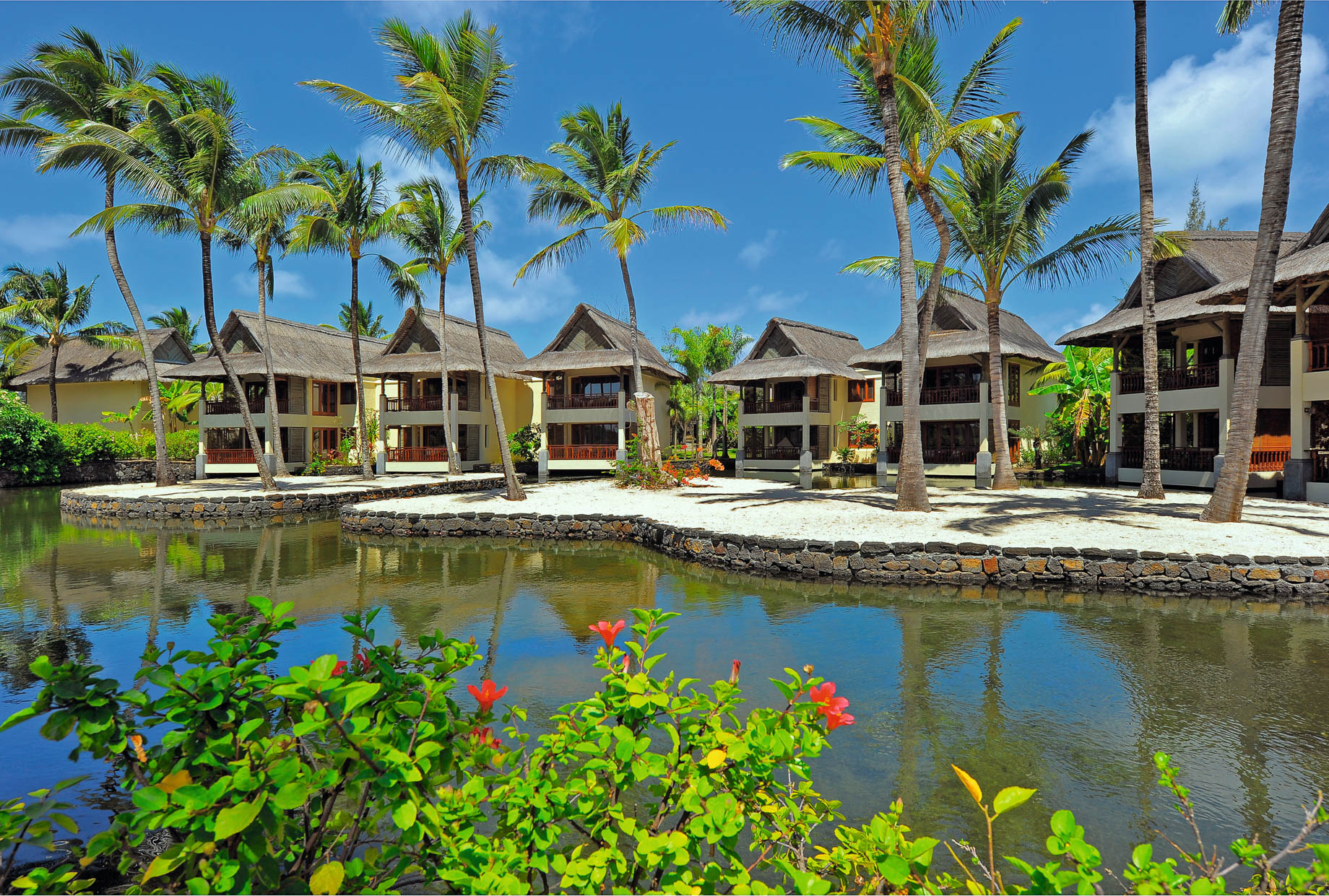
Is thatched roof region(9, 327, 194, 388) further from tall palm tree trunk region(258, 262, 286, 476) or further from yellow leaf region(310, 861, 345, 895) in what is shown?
yellow leaf region(310, 861, 345, 895)

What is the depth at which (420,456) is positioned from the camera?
33469 mm

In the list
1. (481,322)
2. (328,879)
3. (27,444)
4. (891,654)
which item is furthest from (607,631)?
(27,444)

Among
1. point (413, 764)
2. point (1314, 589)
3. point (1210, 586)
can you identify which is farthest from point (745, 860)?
point (1314, 589)

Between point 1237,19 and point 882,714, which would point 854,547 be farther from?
point 1237,19

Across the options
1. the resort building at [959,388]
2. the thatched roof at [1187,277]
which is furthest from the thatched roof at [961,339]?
the thatched roof at [1187,277]

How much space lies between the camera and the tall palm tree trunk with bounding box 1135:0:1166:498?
16281 millimetres

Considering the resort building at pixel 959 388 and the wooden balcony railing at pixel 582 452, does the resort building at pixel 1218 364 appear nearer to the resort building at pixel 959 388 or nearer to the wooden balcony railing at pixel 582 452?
the resort building at pixel 959 388

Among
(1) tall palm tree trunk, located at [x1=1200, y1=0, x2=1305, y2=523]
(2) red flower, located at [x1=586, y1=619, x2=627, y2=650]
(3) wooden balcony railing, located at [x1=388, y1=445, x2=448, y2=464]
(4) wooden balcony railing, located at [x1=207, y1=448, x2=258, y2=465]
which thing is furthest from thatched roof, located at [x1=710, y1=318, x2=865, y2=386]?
(2) red flower, located at [x1=586, y1=619, x2=627, y2=650]

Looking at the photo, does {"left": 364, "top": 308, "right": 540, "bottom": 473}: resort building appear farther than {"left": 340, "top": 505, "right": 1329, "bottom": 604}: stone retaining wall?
Yes

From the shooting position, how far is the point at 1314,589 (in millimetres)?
9453

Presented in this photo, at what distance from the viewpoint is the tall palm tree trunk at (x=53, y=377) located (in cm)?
3534

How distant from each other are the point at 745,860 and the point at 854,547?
807 centimetres

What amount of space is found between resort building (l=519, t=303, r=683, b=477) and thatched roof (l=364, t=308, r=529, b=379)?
2299 mm

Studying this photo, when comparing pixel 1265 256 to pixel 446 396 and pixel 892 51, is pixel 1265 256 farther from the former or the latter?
pixel 446 396
